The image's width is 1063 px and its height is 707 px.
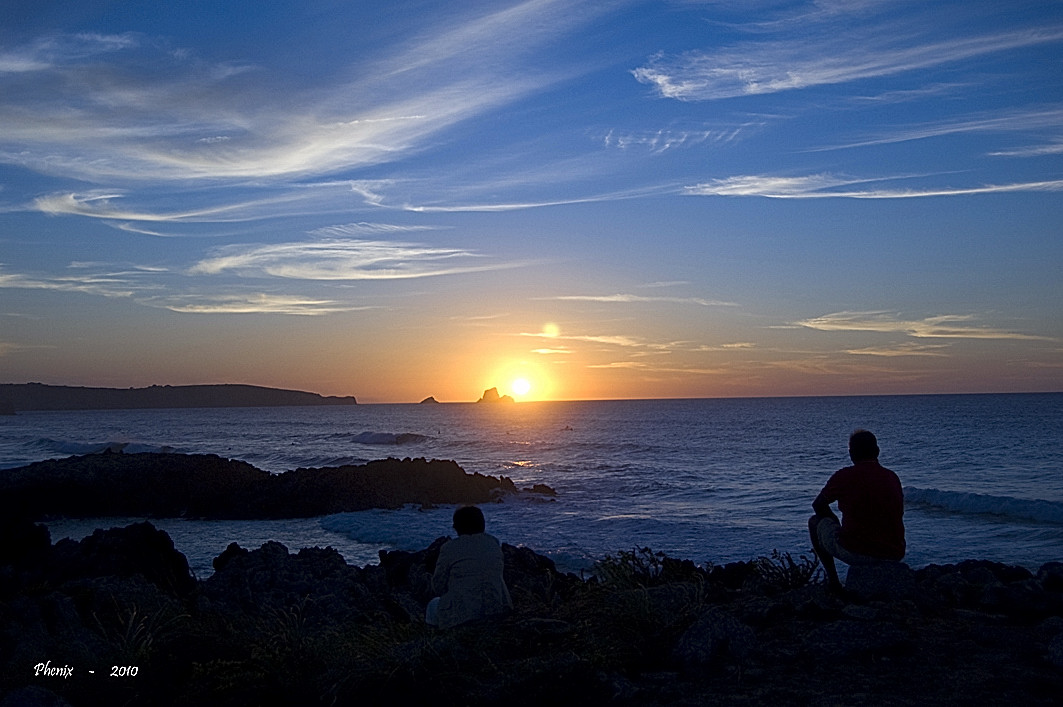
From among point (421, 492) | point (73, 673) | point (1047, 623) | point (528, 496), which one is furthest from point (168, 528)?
point (1047, 623)

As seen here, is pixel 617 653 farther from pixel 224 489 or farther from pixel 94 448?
pixel 94 448

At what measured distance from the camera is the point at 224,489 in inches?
1259

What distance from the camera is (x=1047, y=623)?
643 centimetres

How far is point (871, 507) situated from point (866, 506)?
0.04m

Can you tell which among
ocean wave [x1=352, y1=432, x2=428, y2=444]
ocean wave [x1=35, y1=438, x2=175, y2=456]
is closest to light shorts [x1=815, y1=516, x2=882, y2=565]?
ocean wave [x1=35, y1=438, x2=175, y2=456]

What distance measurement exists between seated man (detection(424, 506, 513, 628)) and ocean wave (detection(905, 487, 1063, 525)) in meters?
23.6

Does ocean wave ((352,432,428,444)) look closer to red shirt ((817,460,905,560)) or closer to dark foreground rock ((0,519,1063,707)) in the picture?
dark foreground rock ((0,519,1063,707))

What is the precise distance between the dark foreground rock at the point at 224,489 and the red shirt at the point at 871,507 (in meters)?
24.5

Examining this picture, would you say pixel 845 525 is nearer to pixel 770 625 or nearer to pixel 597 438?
pixel 770 625

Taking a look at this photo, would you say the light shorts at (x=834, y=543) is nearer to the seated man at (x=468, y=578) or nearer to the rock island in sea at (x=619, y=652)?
the rock island in sea at (x=619, y=652)

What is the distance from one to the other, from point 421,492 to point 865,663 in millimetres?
27497

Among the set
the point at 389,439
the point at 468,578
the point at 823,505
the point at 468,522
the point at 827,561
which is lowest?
the point at 389,439

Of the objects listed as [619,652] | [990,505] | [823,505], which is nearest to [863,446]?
[823,505]

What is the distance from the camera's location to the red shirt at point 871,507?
7.17m
